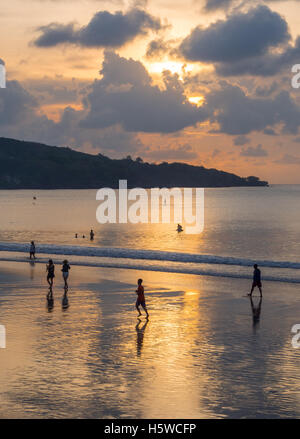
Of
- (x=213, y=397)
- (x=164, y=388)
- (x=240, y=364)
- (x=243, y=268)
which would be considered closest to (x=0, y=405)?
(x=164, y=388)

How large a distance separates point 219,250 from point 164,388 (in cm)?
5591

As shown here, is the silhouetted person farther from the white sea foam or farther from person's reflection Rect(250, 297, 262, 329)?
the white sea foam

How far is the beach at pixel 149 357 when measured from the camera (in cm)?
1419

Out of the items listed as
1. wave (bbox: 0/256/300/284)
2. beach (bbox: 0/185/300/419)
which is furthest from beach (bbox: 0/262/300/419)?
wave (bbox: 0/256/300/284)

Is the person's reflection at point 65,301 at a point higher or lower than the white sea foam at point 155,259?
lower

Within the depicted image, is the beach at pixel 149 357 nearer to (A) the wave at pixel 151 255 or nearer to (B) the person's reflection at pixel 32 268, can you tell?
(B) the person's reflection at pixel 32 268

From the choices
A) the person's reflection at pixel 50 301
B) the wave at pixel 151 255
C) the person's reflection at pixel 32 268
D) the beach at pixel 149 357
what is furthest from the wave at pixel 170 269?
the person's reflection at pixel 50 301

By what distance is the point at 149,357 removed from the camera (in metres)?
18.4

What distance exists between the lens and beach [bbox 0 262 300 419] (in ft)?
46.5

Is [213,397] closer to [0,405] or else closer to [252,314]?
[0,405]

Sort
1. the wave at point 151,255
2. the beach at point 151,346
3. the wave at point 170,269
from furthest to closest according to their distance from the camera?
1. the wave at point 151,255
2. the wave at point 170,269
3. the beach at point 151,346

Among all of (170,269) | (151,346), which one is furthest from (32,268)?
(151,346)

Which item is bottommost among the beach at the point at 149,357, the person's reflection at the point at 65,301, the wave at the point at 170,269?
the beach at the point at 149,357

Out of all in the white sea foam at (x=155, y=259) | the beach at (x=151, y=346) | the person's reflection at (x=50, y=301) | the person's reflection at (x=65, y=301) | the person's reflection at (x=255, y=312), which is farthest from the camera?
the white sea foam at (x=155, y=259)
